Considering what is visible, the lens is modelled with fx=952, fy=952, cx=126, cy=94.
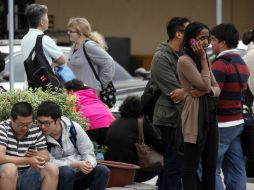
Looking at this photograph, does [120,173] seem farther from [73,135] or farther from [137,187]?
[73,135]

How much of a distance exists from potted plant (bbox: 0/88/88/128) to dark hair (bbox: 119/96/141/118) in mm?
510

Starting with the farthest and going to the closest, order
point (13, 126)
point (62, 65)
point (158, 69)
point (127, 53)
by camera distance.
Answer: point (127, 53)
point (62, 65)
point (158, 69)
point (13, 126)

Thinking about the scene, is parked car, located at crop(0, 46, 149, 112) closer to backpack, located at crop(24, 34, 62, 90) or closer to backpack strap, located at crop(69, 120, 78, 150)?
backpack, located at crop(24, 34, 62, 90)

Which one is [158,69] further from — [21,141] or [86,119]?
[21,141]

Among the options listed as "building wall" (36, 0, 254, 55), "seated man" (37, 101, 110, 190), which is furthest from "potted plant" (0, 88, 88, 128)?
"building wall" (36, 0, 254, 55)

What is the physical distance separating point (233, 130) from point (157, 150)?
0.90 m

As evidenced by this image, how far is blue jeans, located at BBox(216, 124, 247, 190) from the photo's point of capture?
8.51m

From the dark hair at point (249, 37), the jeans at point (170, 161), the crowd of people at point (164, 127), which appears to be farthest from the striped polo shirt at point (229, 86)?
the dark hair at point (249, 37)

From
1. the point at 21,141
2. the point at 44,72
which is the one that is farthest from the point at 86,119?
the point at 21,141

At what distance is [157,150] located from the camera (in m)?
9.08

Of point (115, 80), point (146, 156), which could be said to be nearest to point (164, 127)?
point (146, 156)

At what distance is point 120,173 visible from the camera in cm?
869

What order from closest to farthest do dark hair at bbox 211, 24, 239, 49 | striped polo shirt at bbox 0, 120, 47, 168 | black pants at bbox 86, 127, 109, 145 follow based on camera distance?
striped polo shirt at bbox 0, 120, 47, 168
dark hair at bbox 211, 24, 239, 49
black pants at bbox 86, 127, 109, 145

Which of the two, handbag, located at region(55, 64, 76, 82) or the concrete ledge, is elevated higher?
handbag, located at region(55, 64, 76, 82)
